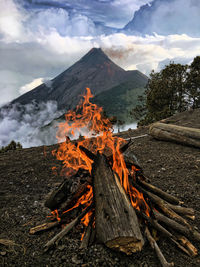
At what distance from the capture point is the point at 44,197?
5.67 m

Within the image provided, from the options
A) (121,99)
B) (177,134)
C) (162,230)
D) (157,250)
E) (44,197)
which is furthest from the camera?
(121,99)

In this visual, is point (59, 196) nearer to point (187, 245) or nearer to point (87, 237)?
point (87, 237)

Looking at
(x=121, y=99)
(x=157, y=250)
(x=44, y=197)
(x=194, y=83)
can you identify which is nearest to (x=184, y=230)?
(x=157, y=250)

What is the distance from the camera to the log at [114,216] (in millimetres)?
2875

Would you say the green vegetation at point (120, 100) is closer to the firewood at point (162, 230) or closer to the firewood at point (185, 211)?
the firewood at point (185, 211)

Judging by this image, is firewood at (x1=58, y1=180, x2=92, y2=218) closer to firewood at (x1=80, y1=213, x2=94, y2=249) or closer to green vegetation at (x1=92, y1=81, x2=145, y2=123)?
firewood at (x1=80, y1=213, x2=94, y2=249)

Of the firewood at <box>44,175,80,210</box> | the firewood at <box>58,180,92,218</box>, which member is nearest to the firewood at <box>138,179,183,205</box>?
the firewood at <box>58,180,92,218</box>

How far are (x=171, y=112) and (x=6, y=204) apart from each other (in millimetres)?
23927

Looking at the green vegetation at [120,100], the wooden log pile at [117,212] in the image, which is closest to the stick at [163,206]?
the wooden log pile at [117,212]

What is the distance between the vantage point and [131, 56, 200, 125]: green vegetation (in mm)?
25266

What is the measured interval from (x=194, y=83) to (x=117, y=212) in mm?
27425

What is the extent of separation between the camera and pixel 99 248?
3023 mm

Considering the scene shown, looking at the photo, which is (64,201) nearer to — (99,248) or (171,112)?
(99,248)

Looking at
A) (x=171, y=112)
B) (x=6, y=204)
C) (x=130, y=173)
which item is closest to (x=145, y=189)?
(x=130, y=173)
